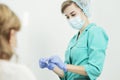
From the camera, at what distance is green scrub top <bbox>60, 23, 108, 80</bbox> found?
1595mm

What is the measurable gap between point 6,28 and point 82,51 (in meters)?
0.68

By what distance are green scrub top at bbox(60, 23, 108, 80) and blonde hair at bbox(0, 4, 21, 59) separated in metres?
0.62

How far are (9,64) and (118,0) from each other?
148 cm

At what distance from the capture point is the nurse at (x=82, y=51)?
160 centimetres

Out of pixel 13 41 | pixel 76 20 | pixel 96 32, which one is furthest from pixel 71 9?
pixel 13 41

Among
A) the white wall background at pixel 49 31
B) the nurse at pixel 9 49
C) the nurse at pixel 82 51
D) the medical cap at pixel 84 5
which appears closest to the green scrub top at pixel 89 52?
the nurse at pixel 82 51

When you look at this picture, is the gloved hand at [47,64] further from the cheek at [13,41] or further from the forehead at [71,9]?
the cheek at [13,41]

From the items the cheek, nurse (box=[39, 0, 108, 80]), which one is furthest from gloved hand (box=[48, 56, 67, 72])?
the cheek

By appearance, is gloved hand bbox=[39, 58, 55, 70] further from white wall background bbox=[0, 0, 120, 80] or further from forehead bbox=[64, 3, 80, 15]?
forehead bbox=[64, 3, 80, 15]

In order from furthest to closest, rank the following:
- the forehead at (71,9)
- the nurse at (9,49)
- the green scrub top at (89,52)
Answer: the forehead at (71,9) < the green scrub top at (89,52) < the nurse at (9,49)

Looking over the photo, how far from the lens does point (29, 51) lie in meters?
1.92

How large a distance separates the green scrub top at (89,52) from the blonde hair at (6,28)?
0.62m

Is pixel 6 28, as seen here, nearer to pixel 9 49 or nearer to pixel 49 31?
pixel 9 49

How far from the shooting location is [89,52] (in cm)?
165
